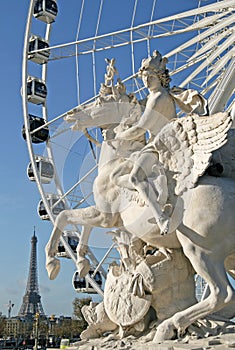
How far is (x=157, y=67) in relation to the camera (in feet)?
21.9

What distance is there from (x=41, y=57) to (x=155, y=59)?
1462 centimetres

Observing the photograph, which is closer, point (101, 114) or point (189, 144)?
point (189, 144)

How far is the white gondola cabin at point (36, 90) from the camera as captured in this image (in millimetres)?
20469

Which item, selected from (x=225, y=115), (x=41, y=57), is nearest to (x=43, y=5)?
(x=41, y=57)

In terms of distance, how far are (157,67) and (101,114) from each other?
3.14ft

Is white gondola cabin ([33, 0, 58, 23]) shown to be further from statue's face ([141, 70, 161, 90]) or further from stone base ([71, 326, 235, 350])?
stone base ([71, 326, 235, 350])

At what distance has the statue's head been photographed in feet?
21.8

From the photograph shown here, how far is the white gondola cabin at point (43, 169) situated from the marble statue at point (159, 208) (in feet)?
43.4

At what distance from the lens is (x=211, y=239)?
18.5 feet

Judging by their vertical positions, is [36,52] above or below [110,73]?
above

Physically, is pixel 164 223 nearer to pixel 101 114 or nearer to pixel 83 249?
pixel 83 249

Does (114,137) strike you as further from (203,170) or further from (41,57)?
(41,57)

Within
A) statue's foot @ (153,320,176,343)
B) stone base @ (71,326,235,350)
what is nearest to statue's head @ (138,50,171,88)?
statue's foot @ (153,320,176,343)

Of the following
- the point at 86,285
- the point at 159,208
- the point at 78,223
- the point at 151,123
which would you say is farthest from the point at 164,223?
the point at 86,285
